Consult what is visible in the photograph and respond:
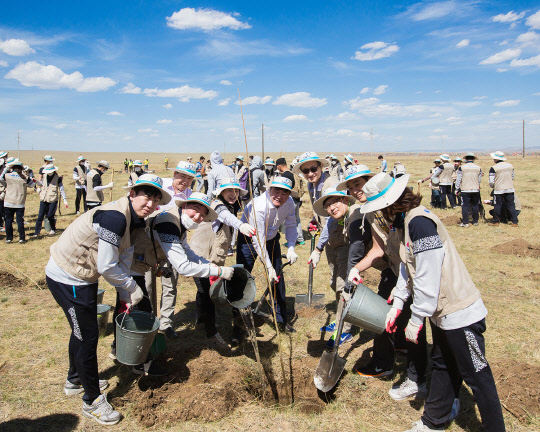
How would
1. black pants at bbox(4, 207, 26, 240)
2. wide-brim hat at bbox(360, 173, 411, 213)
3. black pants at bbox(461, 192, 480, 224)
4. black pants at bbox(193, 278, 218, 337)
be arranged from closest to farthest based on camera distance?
wide-brim hat at bbox(360, 173, 411, 213), black pants at bbox(193, 278, 218, 337), black pants at bbox(4, 207, 26, 240), black pants at bbox(461, 192, 480, 224)

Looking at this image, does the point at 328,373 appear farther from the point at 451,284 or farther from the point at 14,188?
the point at 14,188

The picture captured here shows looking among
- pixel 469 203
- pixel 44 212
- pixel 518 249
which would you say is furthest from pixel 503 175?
pixel 44 212

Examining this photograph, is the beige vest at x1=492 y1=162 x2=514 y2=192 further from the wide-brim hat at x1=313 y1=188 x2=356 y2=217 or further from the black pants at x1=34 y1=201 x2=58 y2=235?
the black pants at x1=34 y1=201 x2=58 y2=235

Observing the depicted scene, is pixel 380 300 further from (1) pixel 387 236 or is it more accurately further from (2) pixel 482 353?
(2) pixel 482 353

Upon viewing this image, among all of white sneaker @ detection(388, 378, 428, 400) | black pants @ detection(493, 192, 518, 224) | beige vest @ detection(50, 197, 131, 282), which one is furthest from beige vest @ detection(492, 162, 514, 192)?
beige vest @ detection(50, 197, 131, 282)

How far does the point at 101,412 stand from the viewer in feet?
9.66

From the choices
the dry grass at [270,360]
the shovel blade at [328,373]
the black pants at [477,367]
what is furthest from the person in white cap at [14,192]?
the black pants at [477,367]

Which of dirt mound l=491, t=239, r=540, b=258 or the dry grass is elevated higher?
dirt mound l=491, t=239, r=540, b=258

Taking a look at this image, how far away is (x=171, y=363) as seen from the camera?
380 centimetres

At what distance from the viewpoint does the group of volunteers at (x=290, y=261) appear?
2375mm

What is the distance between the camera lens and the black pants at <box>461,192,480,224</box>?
10414 millimetres

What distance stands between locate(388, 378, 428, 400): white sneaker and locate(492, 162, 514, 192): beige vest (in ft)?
27.5

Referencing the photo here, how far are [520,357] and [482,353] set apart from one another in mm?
2100

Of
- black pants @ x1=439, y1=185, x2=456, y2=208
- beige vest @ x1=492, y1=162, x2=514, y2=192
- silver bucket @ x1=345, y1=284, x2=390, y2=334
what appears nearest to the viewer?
silver bucket @ x1=345, y1=284, x2=390, y2=334
